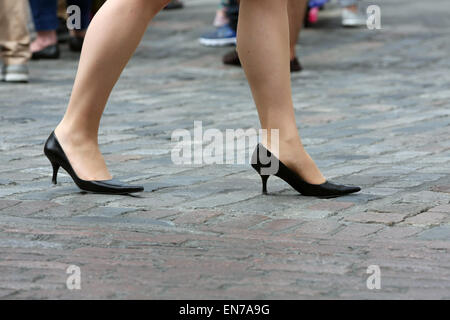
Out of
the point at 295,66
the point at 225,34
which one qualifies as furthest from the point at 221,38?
the point at 295,66

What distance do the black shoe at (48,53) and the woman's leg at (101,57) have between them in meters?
5.35

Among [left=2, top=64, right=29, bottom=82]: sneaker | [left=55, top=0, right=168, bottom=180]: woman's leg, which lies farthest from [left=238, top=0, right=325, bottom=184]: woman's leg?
[left=2, top=64, right=29, bottom=82]: sneaker

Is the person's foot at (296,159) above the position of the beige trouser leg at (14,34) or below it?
above

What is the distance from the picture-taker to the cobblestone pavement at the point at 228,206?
3014mm

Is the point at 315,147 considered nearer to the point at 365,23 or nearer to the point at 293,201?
the point at 293,201

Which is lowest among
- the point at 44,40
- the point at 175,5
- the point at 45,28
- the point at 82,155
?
the point at 175,5

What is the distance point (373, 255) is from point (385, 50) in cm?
648

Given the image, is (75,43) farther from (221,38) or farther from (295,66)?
(295,66)

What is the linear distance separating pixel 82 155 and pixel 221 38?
19.2 feet

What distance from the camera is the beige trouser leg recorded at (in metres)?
7.74

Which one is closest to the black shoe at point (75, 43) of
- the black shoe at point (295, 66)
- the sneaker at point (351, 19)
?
the black shoe at point (295, 66)

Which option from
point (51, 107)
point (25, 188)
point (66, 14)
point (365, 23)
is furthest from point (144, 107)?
point (365, 23)

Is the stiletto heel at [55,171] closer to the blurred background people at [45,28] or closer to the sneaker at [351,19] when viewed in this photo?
the blurred background people at [45,28]

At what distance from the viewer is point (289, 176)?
4.09 meters
